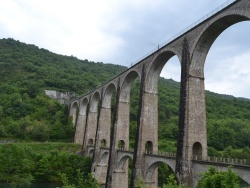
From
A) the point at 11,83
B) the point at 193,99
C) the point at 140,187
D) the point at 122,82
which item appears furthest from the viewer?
the point at 11,83

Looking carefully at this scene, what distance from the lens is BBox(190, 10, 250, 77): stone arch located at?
18.7m

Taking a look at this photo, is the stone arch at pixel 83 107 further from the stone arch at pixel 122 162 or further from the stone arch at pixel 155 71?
the stone arch at pixel 155 71

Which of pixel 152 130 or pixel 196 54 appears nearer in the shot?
pixel 196 54

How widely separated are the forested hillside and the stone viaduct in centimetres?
1909

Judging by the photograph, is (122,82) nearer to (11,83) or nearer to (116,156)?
(116,156)

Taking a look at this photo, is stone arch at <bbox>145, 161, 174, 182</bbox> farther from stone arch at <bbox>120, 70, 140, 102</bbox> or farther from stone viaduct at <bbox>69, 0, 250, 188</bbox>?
stone arch at <bbox>120, 70, 140, 102</bbox>

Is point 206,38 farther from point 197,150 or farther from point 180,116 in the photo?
point 197,150

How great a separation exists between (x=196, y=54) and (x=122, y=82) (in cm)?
1522

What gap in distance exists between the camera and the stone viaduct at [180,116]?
1839cm

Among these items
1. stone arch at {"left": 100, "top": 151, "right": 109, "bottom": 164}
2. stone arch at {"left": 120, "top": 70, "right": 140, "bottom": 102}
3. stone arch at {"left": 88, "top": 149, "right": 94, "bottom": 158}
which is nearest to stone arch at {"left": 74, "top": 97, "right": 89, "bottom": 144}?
stone arch at {"left": 88, "top": 149, "right": 94, "bottom": 158}

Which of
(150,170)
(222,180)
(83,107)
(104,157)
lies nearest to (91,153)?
(104,157)

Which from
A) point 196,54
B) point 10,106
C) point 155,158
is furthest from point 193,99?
point 10,106

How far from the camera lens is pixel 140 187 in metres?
10.1

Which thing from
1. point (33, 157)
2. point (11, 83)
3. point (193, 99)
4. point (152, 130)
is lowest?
point (33, 157)
